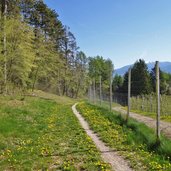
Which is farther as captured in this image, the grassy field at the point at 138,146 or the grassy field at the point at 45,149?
the grassy field at the point at 45,149

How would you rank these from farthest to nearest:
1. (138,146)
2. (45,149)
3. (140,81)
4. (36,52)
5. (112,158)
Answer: (140,81) < (36,52) < (138,146) < (45,149) < (112,158)

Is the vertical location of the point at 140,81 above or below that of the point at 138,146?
above

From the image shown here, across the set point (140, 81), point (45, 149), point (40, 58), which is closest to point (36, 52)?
point (40, 58)

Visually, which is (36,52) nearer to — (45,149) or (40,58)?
(40,58)

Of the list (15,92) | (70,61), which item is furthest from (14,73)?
(70,61)

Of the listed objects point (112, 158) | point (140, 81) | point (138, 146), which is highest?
point (140, 81)

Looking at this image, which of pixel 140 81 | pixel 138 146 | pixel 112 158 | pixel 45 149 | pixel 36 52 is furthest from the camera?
pixel 140 81

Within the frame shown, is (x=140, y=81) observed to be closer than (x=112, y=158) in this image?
No

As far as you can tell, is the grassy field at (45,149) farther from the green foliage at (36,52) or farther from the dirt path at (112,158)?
the green foliage at (36,52)

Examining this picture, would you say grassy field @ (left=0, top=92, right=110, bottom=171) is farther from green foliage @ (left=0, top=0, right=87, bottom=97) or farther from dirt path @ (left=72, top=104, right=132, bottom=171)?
green foliage @ (left=0, top=0, right=87, bottom=97)

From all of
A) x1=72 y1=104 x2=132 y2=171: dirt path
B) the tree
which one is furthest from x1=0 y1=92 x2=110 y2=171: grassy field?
the tree

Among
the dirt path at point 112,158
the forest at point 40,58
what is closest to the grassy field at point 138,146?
the dirt path at point 112,158

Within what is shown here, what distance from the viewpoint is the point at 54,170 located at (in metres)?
8.59

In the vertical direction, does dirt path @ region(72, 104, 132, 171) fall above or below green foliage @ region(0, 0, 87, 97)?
below
